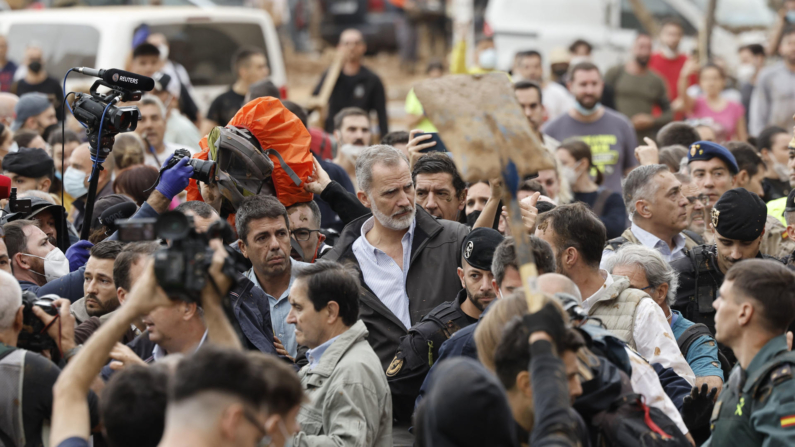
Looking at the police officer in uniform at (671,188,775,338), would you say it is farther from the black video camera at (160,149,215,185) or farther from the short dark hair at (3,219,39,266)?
the short dark hair at (3,219,39,266)

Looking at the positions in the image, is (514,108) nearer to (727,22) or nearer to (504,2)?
(504,2)

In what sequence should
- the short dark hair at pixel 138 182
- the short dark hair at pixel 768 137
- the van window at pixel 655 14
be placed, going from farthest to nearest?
the van window at pixel 655 14 → the short dark hair at pixel 768 137 → the short dark hair at pixel 138 182

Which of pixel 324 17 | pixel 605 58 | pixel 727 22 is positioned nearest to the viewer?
pixel 605 58

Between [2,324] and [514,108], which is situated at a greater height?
[514,108]

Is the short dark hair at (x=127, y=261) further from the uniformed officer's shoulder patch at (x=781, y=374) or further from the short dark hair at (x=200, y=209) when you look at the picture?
the uniformed officer's shoulder patch at (x=781, y=374)

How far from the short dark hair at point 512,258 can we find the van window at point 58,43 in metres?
7.41

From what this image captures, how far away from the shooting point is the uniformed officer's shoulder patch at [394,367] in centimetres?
450

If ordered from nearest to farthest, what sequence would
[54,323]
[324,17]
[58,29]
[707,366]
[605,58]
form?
[54,323] → [707,366] → [58,29] → [605,58] → [324,17]

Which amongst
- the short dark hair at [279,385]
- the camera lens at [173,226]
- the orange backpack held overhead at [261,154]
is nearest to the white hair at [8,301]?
the camera lens at [173,226]

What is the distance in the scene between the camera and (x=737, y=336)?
348 cm

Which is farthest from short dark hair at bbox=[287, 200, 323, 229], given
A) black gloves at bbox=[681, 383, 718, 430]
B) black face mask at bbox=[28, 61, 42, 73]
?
black face mask at bbox=[28, 61, 42, 73]

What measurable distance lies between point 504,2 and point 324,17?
8245 mm

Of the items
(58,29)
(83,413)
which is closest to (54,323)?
(83,413)

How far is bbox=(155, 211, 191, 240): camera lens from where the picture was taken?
9.62 ft
